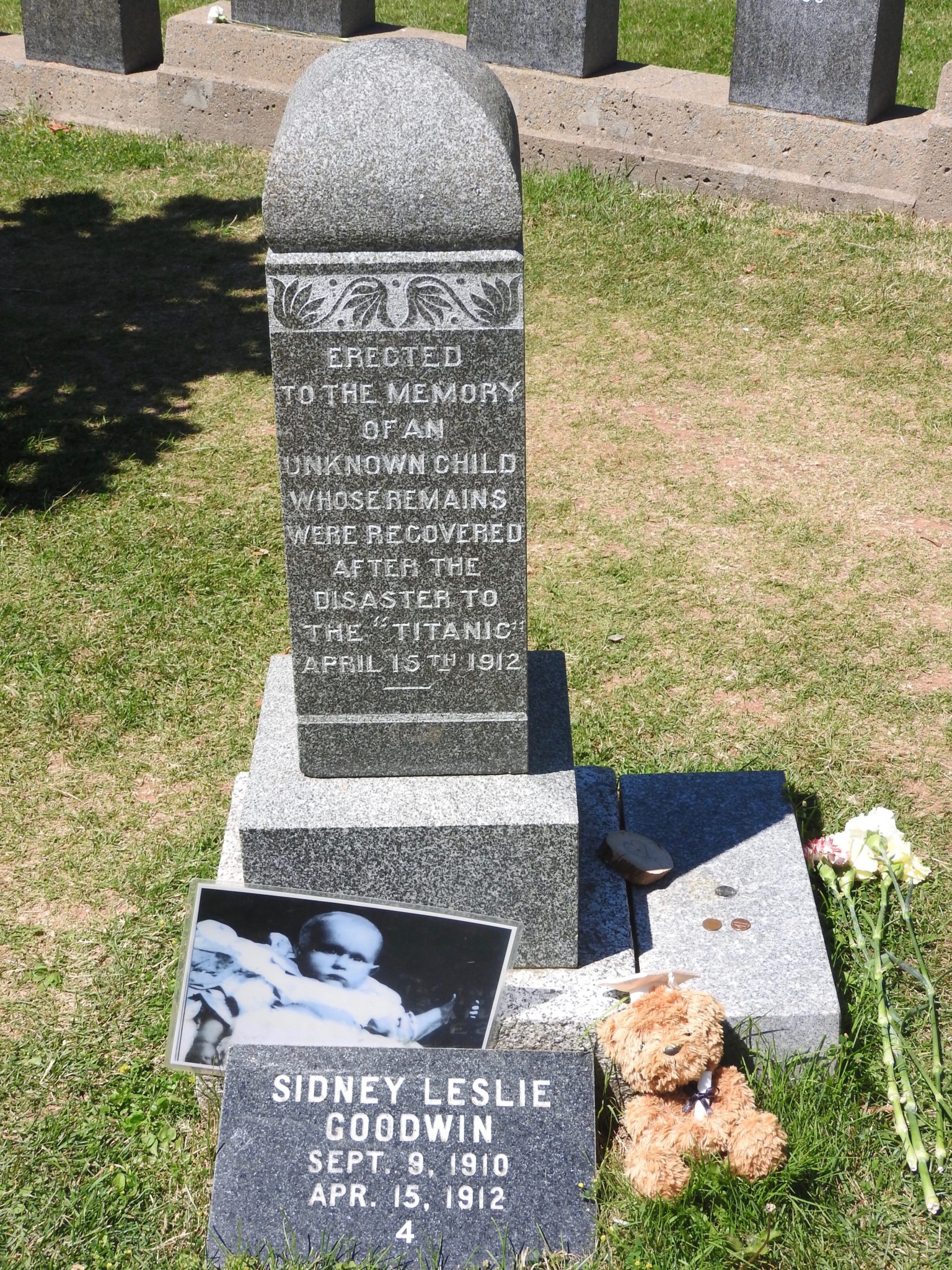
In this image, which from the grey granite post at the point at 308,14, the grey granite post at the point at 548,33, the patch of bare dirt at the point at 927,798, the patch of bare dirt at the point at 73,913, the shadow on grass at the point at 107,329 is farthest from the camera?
the grey granite post at the point at 308,14

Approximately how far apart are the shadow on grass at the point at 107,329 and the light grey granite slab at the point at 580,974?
3.19 meters

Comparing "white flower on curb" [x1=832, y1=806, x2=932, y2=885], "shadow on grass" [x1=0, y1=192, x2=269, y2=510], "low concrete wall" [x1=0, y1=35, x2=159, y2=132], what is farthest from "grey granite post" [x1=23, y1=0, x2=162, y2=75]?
"white flower on curb" [x1=832, y1=806, x2=932, y2=885]

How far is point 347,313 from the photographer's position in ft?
9.66

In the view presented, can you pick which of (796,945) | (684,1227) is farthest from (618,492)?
(684,1227)

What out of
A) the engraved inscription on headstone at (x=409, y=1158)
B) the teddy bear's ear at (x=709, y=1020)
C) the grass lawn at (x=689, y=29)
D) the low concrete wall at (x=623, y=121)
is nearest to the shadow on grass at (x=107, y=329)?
the low concrete wall at (x=623, y=121)

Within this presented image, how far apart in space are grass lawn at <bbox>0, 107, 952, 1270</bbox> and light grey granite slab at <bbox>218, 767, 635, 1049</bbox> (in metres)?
0.35

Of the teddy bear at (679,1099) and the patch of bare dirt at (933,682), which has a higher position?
the teddy bear at (679,1099)

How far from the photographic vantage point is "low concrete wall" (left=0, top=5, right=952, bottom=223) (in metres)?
8.03

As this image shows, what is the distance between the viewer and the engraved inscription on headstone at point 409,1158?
9.57 ft

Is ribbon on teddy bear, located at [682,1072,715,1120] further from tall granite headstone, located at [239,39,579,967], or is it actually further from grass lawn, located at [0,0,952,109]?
grass lawn, located at [0,0,952,109]

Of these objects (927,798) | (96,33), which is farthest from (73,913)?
(96,33)

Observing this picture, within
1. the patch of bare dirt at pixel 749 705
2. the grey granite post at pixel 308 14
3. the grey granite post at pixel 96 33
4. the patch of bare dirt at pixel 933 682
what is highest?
the grey granite post at pixel 308 14

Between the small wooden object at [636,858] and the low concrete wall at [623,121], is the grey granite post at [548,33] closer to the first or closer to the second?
the low concrete wall at [623,121]

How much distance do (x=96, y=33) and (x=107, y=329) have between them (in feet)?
11.0
